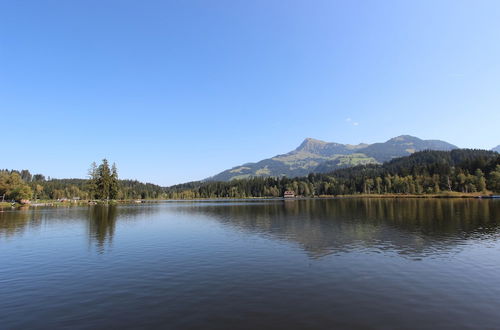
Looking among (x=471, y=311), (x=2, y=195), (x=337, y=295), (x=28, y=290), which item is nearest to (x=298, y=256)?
Answer: (x=337, y=295)

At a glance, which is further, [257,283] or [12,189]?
[12,189]

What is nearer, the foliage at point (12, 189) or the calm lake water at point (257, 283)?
the calm lake water at point (257, 283)

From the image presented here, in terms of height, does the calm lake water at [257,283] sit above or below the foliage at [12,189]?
below

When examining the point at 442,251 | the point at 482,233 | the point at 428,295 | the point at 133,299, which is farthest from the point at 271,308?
the point at 482,233

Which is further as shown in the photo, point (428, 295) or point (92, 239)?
point (92, 239)

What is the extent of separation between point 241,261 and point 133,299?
1467cm

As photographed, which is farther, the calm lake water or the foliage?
the foliage

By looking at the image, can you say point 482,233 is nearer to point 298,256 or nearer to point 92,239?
point 298,256

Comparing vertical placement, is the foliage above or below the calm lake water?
above

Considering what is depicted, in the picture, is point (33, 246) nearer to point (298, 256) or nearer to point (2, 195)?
point (298, 256)

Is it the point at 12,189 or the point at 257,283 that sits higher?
the point at 12,189

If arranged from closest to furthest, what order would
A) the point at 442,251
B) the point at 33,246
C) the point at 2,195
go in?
the point at 442,251, the point at 33,246, the point at 2,195

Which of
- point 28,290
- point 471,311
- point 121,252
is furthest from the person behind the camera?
point 121,252

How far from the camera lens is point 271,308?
64.7 ft
